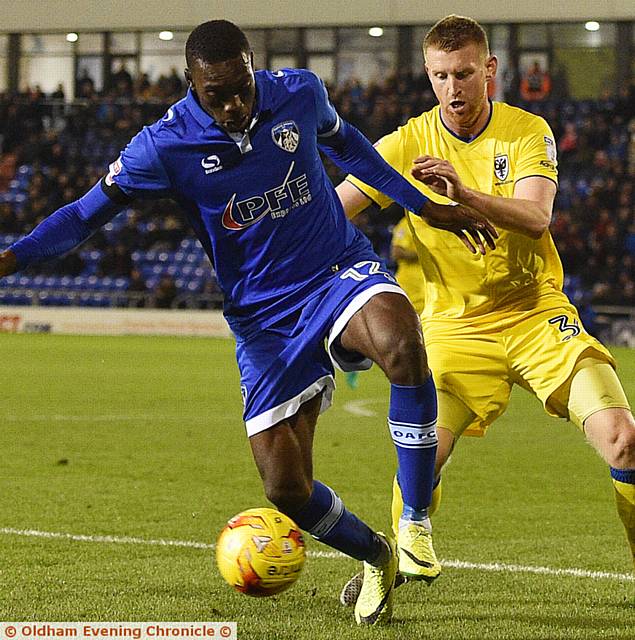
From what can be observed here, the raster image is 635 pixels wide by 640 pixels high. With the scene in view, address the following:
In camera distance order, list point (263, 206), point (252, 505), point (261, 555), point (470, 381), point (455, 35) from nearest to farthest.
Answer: point (261, 555) → point (263, 206) → point (455, 35) → point (470, 381) → point (252, 505)

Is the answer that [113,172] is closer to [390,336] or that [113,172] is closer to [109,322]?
[390,336]

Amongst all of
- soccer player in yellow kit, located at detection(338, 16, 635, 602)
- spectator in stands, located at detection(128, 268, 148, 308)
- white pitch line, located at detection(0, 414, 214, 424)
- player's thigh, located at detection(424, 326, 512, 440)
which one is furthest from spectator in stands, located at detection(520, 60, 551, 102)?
player's thigh, located at detection(424, 326, 512, 440)

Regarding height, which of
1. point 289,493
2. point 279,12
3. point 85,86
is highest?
point 279,12

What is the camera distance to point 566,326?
507 centimetres

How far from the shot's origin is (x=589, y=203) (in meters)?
26.1

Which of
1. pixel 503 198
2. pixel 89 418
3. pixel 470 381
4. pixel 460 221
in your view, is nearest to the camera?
pixel 460 221

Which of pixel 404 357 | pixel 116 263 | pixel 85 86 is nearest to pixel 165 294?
pixel 116 263

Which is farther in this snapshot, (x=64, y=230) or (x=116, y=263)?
(x=116, y=263)

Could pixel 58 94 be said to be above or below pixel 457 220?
above

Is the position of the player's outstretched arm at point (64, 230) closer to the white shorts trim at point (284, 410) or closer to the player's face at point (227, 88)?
the player's face at point (227, 88)

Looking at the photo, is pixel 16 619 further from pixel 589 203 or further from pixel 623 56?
pixel 623 56

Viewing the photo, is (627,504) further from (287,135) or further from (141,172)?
(141,172)

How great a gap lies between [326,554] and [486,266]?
167 centimetres

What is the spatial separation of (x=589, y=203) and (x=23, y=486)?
20267mm
